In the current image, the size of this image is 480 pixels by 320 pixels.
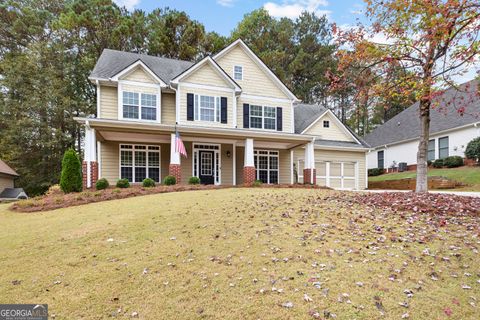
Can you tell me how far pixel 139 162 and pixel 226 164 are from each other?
4933 mm

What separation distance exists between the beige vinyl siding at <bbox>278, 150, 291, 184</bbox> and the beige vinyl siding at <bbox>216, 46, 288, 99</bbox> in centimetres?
370

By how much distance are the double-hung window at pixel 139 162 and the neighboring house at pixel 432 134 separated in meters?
17.1

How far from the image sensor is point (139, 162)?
51.7ft

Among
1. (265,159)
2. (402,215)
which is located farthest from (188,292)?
(265,159)

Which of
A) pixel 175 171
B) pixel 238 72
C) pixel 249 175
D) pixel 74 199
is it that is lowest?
pixel 74 199

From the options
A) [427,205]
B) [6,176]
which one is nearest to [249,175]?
[427,205]

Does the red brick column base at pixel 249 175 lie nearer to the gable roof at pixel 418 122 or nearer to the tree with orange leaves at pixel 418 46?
the tree with orange leaves at pixel 418 46

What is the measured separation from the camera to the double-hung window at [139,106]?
49.8 ft

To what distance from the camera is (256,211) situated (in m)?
7.64

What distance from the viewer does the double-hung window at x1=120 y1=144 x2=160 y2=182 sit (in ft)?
50.8

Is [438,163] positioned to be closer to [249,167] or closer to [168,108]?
[249,167]

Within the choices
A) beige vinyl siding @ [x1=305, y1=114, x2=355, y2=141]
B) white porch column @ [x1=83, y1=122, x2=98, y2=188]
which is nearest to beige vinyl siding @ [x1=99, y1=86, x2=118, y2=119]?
white porch column @ [x1=83, y1=122, x2=98, y2=188]

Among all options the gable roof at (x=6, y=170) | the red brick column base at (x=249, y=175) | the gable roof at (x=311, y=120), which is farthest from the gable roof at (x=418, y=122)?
the gable roof at (x=6, y=170)

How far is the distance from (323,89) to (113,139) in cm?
2786
